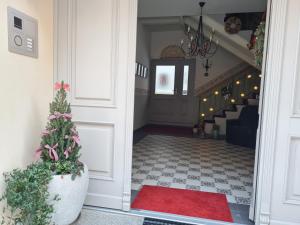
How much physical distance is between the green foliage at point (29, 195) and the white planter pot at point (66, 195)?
0.06 metres

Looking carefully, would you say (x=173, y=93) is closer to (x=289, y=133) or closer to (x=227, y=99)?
→ (x=227, y=99)

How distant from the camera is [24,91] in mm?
2041

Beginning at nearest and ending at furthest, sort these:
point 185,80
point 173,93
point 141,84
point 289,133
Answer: point 289,133, point 141,84, point 185,80, point 173,93

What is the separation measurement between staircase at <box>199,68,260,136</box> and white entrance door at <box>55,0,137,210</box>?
5021mm

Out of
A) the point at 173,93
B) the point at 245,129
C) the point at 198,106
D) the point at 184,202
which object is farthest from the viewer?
the point at 173,93

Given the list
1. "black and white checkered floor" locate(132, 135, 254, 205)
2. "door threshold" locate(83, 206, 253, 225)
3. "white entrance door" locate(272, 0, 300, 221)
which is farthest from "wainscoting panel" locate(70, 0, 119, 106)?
"white entrance door" locate(272, 0, 300, 221)

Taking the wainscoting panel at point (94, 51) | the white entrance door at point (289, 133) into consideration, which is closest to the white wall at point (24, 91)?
the wainscoting panel at point (94, 51)

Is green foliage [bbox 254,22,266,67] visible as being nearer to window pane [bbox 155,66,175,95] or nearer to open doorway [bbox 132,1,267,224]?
open doorway [bbox 132,1,267,224]

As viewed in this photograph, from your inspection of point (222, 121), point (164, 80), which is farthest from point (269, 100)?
point (164, 80)

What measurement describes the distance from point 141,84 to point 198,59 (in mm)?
2305

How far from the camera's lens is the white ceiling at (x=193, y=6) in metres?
3.98

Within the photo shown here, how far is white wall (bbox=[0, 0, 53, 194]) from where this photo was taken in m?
1.82

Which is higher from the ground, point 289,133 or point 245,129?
point 289,133

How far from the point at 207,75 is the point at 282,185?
628cm
